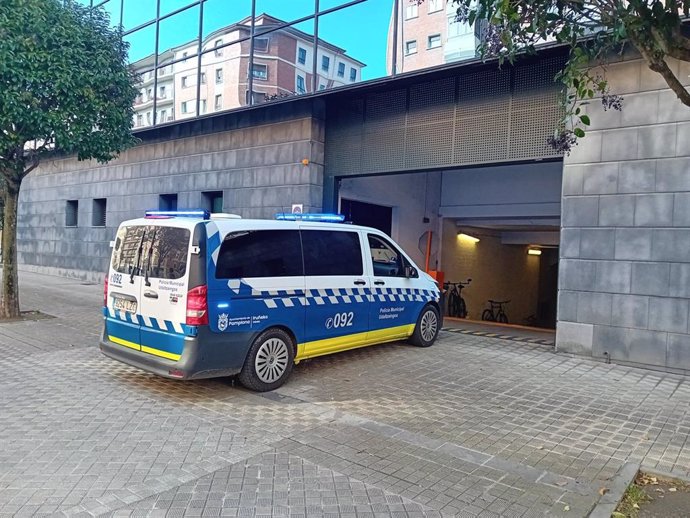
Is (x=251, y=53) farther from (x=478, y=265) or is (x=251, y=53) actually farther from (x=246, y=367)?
(x=478, y=265)

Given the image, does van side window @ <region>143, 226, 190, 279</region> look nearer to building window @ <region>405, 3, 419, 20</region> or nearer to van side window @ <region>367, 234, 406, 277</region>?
van side window @ <region>367, 234, 406, 277</region>

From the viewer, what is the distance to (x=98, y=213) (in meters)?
17.8

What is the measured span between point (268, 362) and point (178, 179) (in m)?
10.0

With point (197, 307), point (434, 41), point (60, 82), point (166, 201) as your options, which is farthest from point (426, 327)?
point (166, 201)

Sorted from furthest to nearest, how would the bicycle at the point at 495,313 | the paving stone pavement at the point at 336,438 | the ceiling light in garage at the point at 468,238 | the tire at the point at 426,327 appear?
the bicycle at the point at 495,313, the ceiling light in garage at the point at 468,238, the tire at the point at 426,327, the paving stone pavement at the point at 336,438

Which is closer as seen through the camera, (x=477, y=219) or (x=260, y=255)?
(x=260, y=255)

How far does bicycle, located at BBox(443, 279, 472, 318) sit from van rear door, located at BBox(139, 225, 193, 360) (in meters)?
10.7

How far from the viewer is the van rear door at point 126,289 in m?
5.80

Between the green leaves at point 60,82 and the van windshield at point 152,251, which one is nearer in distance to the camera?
the van windshield at point 152,251

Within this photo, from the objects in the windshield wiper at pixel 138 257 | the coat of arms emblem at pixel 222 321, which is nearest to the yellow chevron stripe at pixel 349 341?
the coat of arms emblem at pixel 222 321

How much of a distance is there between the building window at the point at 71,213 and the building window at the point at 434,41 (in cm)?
1472

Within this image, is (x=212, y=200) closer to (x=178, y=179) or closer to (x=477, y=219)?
(x=178, y=179)

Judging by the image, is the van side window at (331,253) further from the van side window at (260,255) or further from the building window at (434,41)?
the building window at (434,41)

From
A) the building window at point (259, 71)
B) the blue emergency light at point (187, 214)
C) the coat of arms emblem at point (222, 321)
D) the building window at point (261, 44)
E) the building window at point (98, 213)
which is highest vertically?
the building window at point (261, 44)
